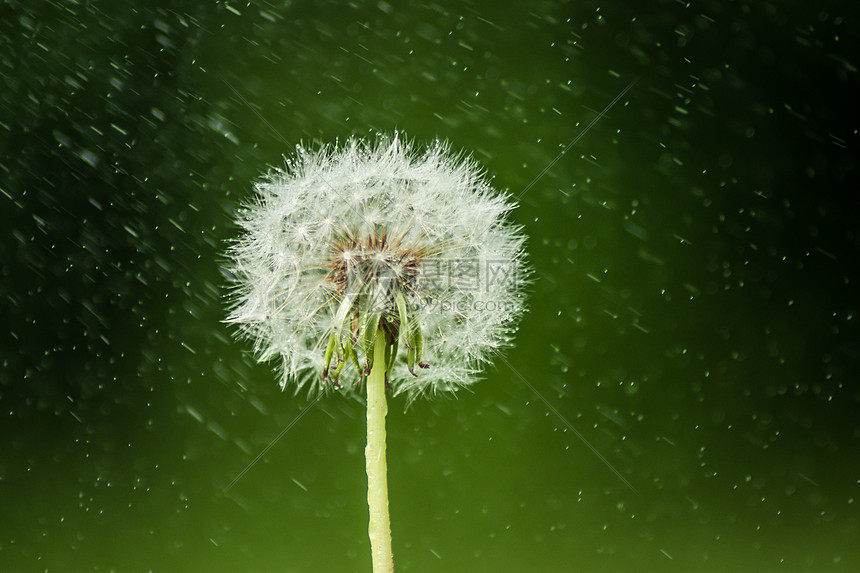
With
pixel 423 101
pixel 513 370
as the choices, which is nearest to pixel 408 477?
pixel 513 370

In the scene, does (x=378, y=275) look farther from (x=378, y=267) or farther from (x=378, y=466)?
(x=378, y=466)

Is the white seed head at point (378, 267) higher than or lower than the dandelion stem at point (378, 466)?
higher

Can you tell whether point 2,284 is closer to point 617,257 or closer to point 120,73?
point 120,73

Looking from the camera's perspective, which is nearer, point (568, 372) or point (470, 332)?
point (470, 332)

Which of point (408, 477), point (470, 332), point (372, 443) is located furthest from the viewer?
point (408, 477)
